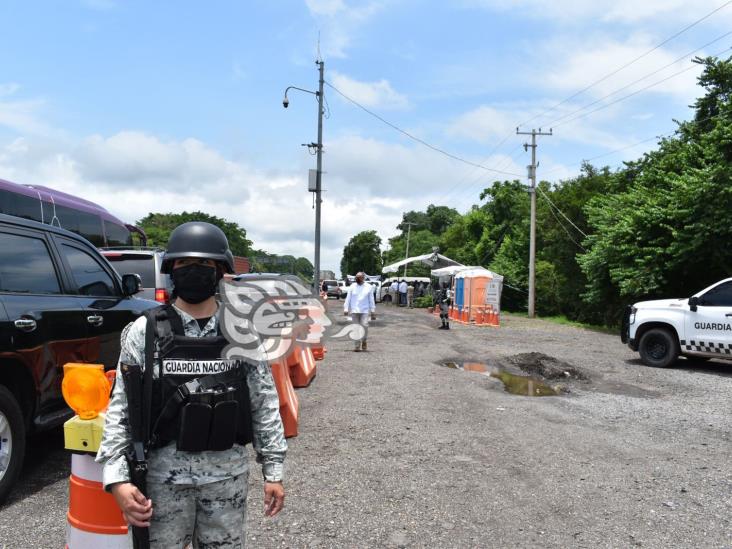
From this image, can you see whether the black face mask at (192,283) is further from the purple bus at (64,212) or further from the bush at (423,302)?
the bush at (423,302)

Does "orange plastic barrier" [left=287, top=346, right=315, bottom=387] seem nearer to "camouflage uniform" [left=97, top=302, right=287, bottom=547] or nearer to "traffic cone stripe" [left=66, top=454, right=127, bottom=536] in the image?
"traffic cone stripe" [left=66, top=454, right=127, bottom=536]

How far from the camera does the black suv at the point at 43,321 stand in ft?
13.1

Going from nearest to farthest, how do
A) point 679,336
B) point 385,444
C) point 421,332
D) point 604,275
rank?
point 385,444, point 679,336, point 421,332, point 604,275

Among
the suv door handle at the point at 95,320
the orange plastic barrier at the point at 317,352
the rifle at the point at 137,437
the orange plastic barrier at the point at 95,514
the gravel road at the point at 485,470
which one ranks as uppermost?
the suv door handle at the point at 95,320

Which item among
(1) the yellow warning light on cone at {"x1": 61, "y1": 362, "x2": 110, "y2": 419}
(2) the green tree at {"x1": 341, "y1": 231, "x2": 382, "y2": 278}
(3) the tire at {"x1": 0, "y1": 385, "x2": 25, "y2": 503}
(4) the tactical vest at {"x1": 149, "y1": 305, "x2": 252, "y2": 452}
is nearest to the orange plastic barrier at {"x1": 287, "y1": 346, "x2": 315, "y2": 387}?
(3) the tire at {"x1": 0, "y1": 385, "x2": 25, "y2": 503}

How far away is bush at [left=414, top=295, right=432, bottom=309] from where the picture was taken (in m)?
34.0

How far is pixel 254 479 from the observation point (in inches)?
182

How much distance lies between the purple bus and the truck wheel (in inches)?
443

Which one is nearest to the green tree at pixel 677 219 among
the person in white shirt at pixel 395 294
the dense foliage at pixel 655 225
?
the dense foliage at pixel 655 225

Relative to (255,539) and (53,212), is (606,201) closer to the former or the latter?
(53,212)

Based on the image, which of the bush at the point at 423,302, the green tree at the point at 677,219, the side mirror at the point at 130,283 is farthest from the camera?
the bush at the point at 423,302

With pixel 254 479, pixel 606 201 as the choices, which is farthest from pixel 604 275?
pixel 254 479

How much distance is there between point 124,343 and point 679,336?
37.8 ft

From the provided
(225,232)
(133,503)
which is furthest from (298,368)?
(225,232)
